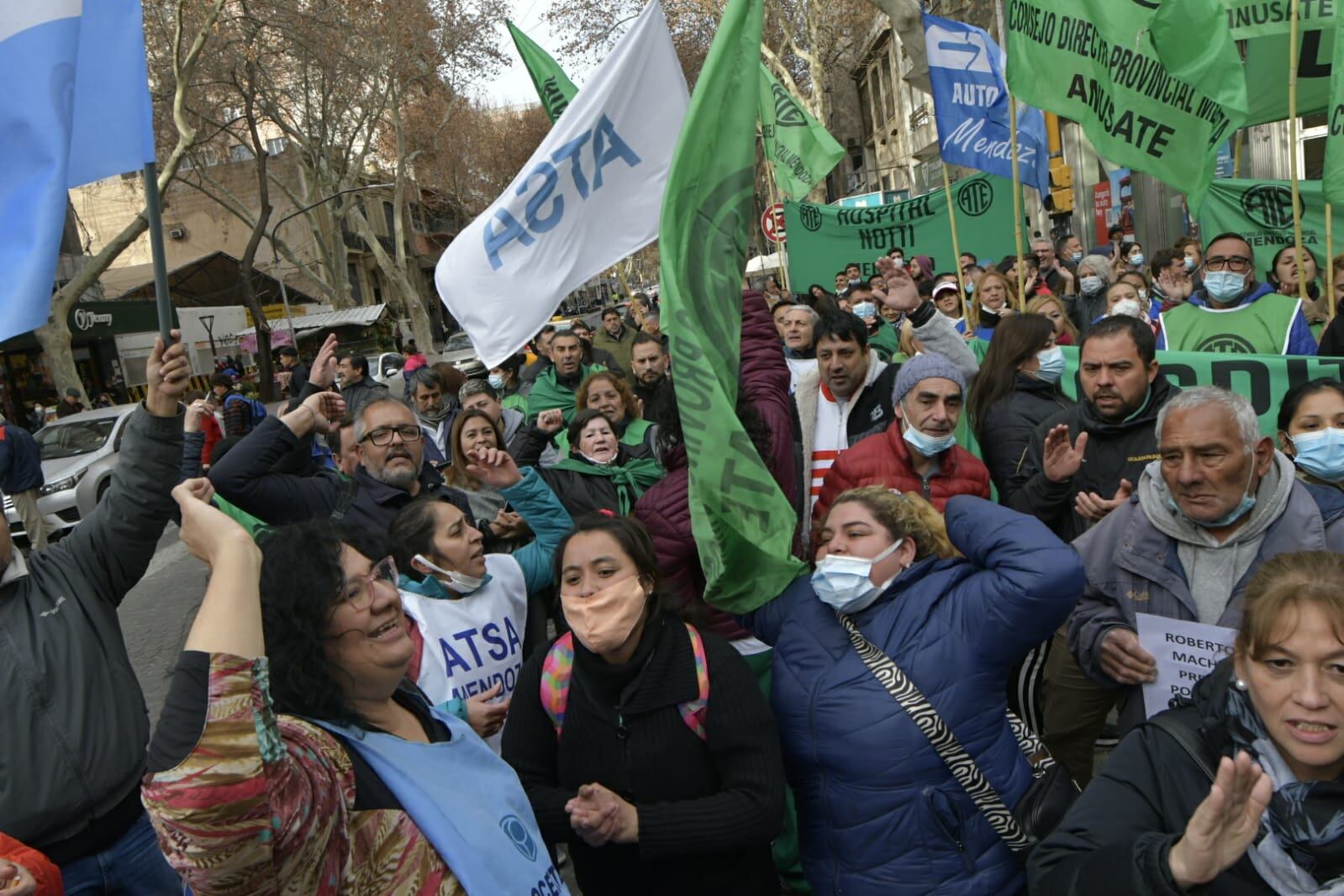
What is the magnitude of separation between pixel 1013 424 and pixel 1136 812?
98.3 inches

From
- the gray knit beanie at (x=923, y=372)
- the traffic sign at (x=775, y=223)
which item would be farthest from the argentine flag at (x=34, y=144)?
the traffic sign at (x=775, y=223)

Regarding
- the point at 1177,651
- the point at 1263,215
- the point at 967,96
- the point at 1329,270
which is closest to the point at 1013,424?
the point at 1177,651

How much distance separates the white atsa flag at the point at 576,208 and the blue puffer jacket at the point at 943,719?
70.9 inches

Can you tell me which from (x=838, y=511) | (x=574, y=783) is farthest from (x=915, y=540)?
(x=574, y=783)

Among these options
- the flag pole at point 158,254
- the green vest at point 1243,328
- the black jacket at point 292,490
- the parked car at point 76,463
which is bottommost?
the parked car at point 76,463

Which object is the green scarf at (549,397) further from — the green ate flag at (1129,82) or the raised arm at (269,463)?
the green ate flag at (1129,82)

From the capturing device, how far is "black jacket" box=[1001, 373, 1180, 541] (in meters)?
3.38

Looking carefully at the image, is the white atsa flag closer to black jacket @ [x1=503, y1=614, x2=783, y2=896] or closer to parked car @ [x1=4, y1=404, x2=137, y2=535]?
black jacket @ [x1=503, y1=614, x2=783, y2=896]

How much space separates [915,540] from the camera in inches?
109

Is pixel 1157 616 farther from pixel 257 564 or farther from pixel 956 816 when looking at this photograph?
pixel 257 564

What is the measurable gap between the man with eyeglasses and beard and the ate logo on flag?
6361 millimetres

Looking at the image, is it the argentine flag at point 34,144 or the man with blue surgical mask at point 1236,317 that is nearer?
the argentine flag at point 34,144

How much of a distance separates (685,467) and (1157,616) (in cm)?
153

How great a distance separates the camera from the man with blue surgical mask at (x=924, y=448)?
365 cm
